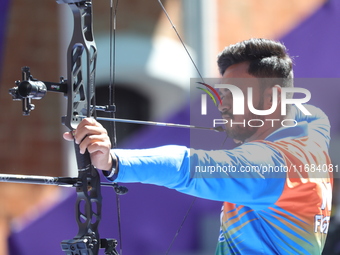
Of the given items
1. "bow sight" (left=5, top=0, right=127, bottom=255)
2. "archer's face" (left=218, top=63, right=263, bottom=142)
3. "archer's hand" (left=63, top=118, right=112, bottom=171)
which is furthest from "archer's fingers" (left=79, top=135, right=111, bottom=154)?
"archer's face" (left=218, top=63, right=263, bottom=142)

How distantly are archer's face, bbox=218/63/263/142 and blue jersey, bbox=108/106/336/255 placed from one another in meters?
0.16

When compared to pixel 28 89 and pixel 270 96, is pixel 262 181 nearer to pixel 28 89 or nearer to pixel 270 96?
pixel 270 96

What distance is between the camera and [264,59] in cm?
205

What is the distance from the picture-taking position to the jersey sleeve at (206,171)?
1557mm

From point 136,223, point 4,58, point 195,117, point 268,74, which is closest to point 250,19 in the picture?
point 195,117

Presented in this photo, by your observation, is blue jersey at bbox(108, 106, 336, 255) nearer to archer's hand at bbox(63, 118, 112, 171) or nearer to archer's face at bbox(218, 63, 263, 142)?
archer's hand at bbox(63, 118, 112, 171)

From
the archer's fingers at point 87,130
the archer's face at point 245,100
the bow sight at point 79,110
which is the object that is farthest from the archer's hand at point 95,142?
the archer's face at point 245,100

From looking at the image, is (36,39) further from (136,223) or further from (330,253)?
(330,253)

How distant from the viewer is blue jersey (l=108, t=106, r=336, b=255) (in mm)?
1572

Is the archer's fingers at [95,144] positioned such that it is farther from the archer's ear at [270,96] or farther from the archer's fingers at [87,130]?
the archer's ear at [270,96]

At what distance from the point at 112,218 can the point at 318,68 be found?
120 cm

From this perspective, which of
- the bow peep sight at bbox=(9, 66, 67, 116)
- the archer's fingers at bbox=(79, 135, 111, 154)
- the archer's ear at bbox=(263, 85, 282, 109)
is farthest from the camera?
the archer's ear at bbox=(263, 85, 282, 109)

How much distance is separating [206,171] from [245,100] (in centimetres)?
59

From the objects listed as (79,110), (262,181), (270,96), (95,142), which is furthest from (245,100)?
(95,142)
